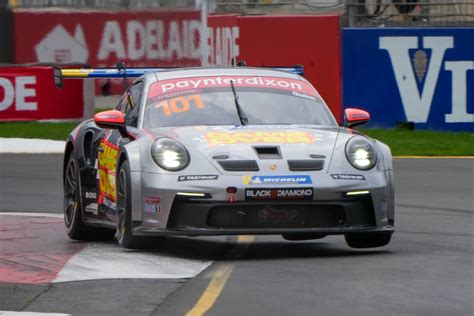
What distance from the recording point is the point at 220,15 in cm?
2508

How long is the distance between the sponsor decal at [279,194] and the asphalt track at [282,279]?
1.38ft

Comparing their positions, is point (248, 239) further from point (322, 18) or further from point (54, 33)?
point (54, 33)

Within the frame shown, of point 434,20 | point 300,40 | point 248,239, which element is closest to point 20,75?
point 300,40

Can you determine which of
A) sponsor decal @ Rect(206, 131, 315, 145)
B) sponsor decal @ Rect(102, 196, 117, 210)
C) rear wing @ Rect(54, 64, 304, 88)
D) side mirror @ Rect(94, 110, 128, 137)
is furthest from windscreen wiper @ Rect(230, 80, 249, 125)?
rear wing @ Rect(54, 64, 304, 88)

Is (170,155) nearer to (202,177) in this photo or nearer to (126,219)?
(202,177)

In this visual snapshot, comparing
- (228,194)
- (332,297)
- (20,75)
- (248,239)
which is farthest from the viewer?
(20,75)

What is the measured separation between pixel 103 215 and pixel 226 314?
3.38 m

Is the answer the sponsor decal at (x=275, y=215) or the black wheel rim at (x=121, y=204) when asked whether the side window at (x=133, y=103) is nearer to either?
the black wheel rim at (x=121, y=204)

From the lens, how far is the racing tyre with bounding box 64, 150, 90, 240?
430 inches

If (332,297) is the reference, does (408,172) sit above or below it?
below

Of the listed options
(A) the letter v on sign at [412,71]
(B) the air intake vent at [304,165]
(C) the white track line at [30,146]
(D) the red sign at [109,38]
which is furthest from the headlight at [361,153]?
(D) the red sign at [109,38]

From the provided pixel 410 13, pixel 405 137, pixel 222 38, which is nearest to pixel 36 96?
pixel 222 38

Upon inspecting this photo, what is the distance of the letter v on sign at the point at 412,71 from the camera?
907 inches

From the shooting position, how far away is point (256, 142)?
373 inches
